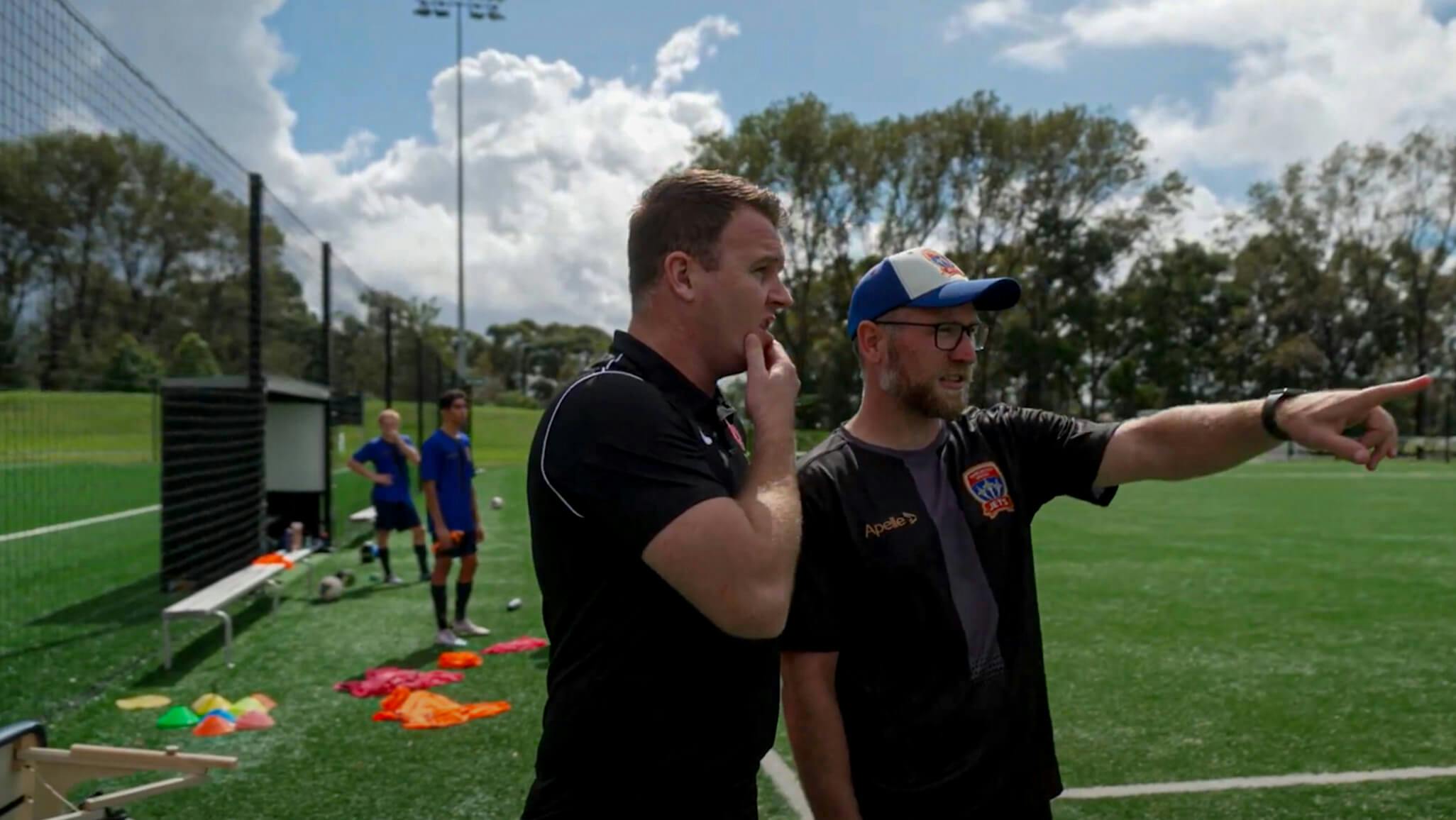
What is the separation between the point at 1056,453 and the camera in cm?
275

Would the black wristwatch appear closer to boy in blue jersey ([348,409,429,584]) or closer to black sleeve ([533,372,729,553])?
black sleeve ([533,372,729,553])

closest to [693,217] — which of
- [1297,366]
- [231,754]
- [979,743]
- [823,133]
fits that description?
[979,743]

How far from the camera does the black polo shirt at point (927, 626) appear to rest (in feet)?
8.00

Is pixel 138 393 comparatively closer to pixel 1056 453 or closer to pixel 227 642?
pixel 227 642

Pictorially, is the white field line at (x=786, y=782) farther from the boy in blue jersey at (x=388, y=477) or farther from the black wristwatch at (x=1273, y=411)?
the boy in blue jersey at (x=388, y=477)

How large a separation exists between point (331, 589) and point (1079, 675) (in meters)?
Answer: 7.42

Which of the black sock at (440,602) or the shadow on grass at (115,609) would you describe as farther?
the shadow on grass at (115,609)

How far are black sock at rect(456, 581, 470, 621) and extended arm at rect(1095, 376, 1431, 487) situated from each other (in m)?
7.51

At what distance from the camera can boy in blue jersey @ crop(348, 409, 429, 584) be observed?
12609 mm

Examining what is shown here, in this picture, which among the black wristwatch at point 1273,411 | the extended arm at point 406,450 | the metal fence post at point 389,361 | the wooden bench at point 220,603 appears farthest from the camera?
the metal fence post at point 389,361

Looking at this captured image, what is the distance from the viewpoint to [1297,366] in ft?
194

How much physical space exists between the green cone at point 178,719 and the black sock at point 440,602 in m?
2.55

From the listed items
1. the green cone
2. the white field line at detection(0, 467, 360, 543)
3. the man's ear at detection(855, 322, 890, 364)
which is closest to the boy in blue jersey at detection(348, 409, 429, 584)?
the white field line at detection(0, 467, 360, 543)

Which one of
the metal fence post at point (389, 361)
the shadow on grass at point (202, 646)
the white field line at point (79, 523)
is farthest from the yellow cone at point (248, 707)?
the metal fence post at point (389, 361)
